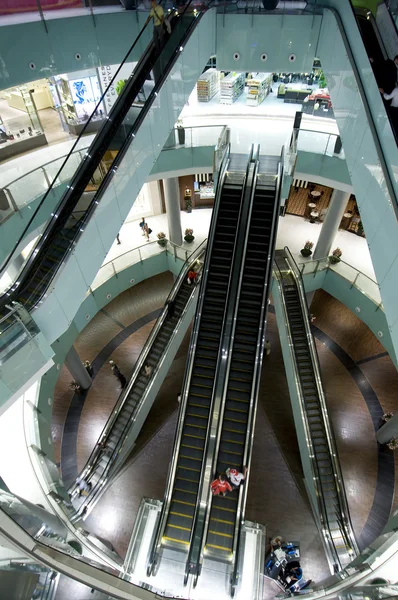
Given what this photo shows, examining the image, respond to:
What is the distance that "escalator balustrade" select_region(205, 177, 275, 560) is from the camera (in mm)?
8039

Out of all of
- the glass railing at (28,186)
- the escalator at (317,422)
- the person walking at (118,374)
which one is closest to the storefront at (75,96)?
the glass railing at (28,186)

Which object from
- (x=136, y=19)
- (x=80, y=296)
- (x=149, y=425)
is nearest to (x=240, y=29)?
(x=136, y=19)

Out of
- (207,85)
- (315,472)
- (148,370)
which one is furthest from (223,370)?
(207,85)

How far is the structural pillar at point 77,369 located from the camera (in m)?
11.9

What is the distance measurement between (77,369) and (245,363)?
6030 millimetres

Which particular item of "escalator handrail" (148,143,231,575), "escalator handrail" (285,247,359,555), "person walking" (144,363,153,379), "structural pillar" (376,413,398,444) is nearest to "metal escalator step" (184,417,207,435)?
"escalator handrail" (148,143,231,575)

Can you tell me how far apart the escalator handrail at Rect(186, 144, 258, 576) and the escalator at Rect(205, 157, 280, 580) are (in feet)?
0.61

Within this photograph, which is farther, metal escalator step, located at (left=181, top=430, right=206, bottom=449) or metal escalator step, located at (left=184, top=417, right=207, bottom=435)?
metal escalator step, located at (left=184, top=417, right=207, bottom=435)

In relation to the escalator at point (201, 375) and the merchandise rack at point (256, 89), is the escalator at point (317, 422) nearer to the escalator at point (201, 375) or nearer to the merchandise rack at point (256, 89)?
the escalator at point (201, 375)

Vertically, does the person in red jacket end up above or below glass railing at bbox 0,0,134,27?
below

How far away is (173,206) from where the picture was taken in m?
15.3

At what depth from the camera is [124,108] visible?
7527 mm

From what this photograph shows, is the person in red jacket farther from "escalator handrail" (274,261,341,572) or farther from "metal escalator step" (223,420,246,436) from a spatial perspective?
"escalator handrail" (274,261,341,572)

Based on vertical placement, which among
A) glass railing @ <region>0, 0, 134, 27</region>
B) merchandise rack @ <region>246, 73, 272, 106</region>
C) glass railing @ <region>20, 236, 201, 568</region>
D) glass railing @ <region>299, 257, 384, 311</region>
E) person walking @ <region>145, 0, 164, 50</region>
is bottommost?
glass railing @ <region>20, 236, 201, 568</region>
